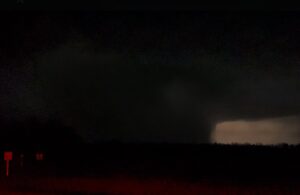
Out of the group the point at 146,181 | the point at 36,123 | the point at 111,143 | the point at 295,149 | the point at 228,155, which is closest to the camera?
the point at 146,181

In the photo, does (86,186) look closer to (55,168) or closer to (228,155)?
(55,168)

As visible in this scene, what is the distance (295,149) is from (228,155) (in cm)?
772

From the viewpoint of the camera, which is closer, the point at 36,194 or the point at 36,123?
the point at 36,194

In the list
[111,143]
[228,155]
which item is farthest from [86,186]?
[111,143]

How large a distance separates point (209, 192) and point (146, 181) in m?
4.85

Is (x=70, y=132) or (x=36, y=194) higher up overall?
(x=70, y=132)

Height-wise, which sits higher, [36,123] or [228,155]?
[36,123]

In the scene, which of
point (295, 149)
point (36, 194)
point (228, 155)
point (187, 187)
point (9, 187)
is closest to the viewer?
point (36, 194)

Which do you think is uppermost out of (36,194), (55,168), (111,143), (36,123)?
(36,123)

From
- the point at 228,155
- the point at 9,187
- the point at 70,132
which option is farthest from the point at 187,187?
the point at 70,132

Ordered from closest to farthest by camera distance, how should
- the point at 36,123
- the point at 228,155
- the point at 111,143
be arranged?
the point at 228,155 < the point at 111,143 < the point at 36,123

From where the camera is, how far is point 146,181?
2627 centimetres

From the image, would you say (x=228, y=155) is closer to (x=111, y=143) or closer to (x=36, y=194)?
(x=111, y=143)

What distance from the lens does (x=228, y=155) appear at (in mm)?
47688
